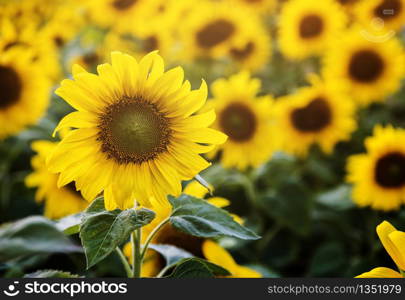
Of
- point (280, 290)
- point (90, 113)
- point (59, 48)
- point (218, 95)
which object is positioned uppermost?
point (59, 48)

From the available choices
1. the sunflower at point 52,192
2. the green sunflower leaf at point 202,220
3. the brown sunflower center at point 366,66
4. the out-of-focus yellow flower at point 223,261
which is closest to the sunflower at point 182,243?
the out-of-focus yellow flower at point 223,261

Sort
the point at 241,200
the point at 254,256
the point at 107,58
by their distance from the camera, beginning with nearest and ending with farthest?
the point at 254,256, the point at 241,200, the point at 107,58

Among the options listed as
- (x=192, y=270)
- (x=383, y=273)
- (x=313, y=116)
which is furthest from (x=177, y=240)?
(x=313, y=116)

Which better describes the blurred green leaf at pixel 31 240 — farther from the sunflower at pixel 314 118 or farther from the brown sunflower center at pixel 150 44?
the brown sunflower center at pixel 150 44

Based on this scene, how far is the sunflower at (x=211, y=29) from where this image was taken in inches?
58.2

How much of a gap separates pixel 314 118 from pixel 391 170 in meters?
0.26

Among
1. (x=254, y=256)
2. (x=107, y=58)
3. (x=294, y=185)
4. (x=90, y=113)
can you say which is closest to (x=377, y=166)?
(x=294, y=185)

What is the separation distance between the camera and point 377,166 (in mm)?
1080

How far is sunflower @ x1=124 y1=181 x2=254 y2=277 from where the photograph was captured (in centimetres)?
72

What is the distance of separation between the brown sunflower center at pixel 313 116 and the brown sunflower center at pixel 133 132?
73 centimetres

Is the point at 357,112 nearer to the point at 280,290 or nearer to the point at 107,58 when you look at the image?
the point at 107,58

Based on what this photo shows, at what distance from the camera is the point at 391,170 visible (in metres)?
1.06

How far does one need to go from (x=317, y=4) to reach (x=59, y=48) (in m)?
0.85

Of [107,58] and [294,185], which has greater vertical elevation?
[107,58]
